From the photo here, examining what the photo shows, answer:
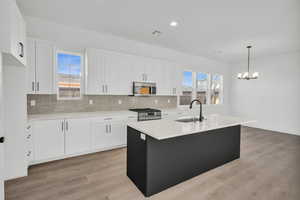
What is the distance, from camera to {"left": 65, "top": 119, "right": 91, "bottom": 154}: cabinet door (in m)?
2.96

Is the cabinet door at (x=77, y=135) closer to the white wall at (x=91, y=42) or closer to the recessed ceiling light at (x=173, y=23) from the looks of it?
the white wall at (x=91, y=42)

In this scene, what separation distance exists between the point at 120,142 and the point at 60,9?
3.07m

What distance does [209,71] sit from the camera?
6.27 meters

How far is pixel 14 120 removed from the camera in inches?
90.3

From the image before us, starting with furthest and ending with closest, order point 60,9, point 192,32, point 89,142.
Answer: point 192,32, point 89,142, point 60,9

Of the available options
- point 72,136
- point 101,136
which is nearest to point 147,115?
point 101,136

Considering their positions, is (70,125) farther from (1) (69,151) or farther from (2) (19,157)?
(2) (19,157)

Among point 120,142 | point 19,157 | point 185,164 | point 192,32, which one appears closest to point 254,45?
point 192,32

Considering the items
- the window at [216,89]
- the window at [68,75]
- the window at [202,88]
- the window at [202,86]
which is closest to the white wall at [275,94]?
the window at [216,89]

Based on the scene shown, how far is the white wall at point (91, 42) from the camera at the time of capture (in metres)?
3.06

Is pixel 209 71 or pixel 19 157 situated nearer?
pixel 19 157

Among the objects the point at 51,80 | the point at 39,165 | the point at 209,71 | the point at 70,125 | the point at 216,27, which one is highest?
the point at 216,27

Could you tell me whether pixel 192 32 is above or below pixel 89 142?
above

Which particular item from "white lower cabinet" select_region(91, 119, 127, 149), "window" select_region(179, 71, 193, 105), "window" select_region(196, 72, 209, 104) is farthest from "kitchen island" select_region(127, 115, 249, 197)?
"window" select_region(196, 72, 209, 104)
